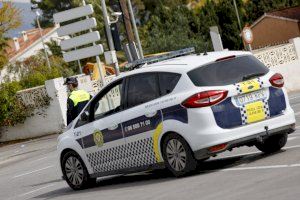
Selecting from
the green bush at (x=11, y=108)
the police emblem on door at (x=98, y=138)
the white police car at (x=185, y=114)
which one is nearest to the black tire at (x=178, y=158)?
the white police car at (x=185, y=114)

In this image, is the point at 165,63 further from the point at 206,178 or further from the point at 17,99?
the point at 17,99

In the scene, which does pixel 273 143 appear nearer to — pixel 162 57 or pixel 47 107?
pixel 162 57

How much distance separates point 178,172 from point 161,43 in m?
53.6

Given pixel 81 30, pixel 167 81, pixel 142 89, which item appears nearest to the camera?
pixel 167 81

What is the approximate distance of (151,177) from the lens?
11906 millimetres

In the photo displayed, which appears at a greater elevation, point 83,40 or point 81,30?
point 81,30

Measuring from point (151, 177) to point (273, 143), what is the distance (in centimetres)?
189

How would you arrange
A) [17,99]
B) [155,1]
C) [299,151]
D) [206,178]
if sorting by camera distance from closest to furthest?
[206,178], [299,151], [17,99], [155,1]

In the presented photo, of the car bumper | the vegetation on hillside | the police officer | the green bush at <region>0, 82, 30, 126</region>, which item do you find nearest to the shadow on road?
the car bumper

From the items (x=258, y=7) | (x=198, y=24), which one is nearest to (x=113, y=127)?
(x=198, y=24)

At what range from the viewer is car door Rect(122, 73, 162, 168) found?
11.0 metres

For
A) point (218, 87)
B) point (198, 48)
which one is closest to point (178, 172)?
point (218, 87)

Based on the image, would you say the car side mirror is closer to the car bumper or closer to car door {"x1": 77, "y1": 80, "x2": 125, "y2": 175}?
car door {"x1": 77, "y1": 80, "x2": 125, "y2": 175}

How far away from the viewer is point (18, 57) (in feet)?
327
